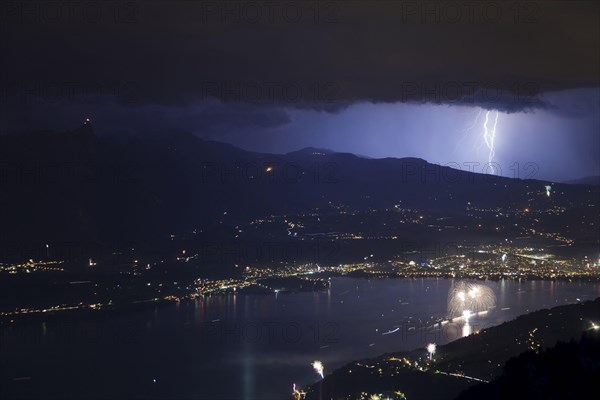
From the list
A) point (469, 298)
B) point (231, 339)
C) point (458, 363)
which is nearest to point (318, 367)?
point (458, 363)

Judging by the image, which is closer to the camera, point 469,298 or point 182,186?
point 469,298

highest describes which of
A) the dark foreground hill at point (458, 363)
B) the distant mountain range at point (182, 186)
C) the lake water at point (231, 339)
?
the distant mountain range at point (182, 186)

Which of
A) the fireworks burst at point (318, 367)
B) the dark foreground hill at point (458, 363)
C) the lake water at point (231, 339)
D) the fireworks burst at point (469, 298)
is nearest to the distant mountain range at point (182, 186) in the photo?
the lake water at point (231, 339)

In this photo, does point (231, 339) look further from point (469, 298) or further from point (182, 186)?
point (182, 186)

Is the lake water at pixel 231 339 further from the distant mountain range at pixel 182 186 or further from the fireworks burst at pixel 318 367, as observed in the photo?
the distant mountain range at pixel 182 186

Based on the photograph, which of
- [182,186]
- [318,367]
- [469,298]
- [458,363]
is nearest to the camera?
[458,363]

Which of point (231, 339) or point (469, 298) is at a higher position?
point (469, 298)

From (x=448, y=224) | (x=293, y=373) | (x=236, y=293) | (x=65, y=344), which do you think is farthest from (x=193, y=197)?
(x=293, y=373)
